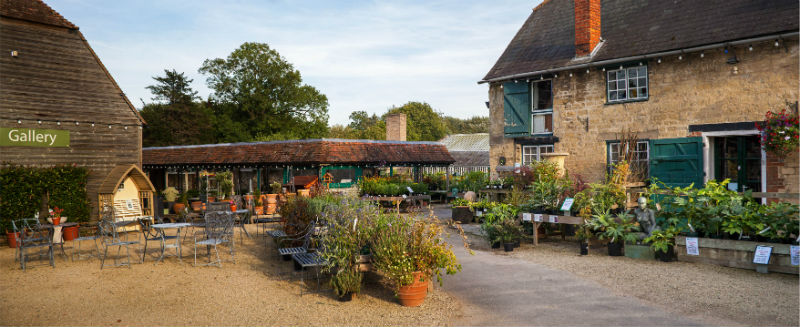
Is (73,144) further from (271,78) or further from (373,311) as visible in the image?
(271,78)

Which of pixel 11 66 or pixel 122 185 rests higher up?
pixel 11 66

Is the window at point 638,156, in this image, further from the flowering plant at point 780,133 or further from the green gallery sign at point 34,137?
the green gallery sign at point 34,137

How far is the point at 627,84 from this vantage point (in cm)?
1373

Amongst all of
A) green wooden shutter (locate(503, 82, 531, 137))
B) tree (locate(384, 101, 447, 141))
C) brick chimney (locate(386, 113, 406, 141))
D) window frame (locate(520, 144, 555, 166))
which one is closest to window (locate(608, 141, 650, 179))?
window frame (locate(520, 144, 555, 166))

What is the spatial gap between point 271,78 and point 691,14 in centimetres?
3446

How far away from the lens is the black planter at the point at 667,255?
8000 millimetres

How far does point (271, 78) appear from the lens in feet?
137

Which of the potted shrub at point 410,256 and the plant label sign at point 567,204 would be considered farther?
Answer: the plant label sign at point 567,204

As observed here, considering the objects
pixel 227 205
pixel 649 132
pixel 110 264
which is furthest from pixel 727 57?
pixel 110 264

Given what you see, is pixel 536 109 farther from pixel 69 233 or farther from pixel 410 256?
pixel 69 233

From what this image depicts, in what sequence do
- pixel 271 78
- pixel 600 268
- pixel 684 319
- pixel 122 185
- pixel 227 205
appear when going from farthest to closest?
pixel 271 78, pixel 122 185, pixel 227 205, pixel 600 268, pixel 684 319

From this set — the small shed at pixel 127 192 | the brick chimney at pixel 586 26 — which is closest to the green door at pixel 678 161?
the brick chimney at pixel 586 26

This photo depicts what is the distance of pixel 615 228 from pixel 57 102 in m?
13.0

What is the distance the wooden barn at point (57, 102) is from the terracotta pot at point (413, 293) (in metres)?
10.3
